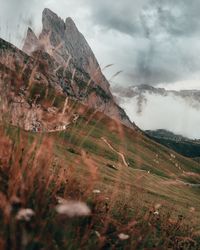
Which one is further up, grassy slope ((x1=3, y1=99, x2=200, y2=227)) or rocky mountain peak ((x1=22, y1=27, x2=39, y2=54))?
rocky mountain peak ((x1=22, y1=27, x2=39, y2=54))

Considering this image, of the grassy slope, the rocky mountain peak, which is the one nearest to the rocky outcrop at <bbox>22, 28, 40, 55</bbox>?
the rocky mountain peak

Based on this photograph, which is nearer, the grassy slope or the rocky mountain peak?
the grassy slope

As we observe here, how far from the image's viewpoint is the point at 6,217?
5246 millimetres

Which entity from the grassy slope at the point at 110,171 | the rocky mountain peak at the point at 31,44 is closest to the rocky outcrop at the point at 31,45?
the rocky mountain peak at the point at 31,44

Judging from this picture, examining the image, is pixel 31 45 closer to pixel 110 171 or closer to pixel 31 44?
pixel 31 44

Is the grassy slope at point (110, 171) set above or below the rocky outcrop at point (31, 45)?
below

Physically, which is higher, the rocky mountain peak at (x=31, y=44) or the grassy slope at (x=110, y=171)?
the rocky mountain peak at (x=31, y=44)

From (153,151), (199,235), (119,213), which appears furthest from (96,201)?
(153,151)

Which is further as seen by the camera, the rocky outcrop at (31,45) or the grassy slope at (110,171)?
the rocky outcrop at (31,45)

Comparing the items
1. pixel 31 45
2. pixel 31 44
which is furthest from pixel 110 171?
pixel 31 45

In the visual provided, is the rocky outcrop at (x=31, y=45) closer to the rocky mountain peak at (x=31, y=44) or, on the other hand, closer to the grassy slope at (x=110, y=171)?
the rocky mountain peak at (x=31, y=44)

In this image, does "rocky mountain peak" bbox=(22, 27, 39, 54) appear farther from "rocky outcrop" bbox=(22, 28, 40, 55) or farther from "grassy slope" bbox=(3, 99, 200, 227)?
"grassy slope" bbox=(3, 99, 200, 227)

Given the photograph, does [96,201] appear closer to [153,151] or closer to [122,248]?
[122,248]

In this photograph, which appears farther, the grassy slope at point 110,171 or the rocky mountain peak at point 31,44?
the rocky mountain peak at point 31,44
